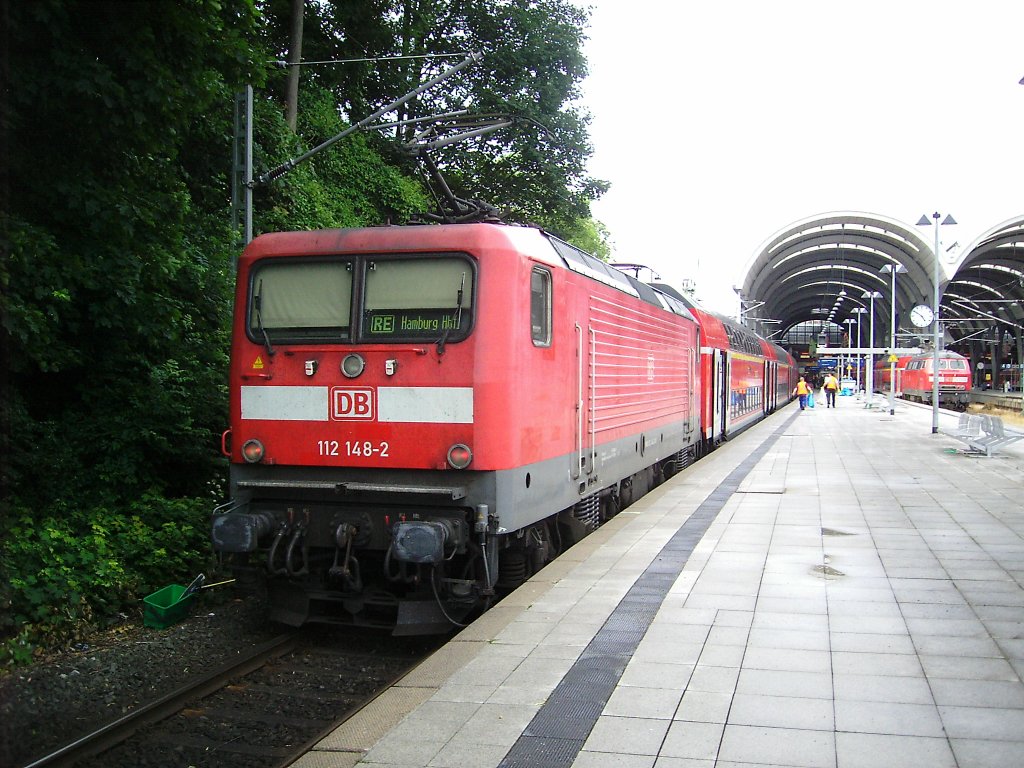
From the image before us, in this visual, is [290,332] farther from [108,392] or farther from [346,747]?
[108,392]

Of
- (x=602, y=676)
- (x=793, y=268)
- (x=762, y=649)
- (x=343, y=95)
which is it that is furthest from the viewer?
(x=793, y=268)

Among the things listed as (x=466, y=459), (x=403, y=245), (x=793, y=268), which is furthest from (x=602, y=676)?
(x=793, y=268)

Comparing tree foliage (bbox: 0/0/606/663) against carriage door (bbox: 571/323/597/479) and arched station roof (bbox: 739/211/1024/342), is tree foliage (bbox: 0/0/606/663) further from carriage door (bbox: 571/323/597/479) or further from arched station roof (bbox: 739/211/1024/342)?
A: arched station roof (bbox: 739/211/1024/342)

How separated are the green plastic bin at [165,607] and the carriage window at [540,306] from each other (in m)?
3.91

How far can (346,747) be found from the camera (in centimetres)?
431

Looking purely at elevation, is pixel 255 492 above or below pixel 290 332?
below

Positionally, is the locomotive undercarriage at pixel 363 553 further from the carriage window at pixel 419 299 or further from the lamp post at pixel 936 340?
the lamp post at pixel 936 340

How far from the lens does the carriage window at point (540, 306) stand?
695 cm

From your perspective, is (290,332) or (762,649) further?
(290,332)

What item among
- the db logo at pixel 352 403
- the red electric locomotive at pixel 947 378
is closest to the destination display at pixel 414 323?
the db logo at pixel 352 403

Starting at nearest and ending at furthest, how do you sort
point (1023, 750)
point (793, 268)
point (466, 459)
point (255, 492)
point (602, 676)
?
1. point (1023, 750)
2. point (602, 676)
3. point (466, 459)
4. point (255, 492)
5. point (793, 268)

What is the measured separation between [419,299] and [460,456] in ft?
3.95

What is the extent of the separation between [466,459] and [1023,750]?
144 inches

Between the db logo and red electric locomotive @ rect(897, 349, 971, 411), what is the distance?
1692 inches
